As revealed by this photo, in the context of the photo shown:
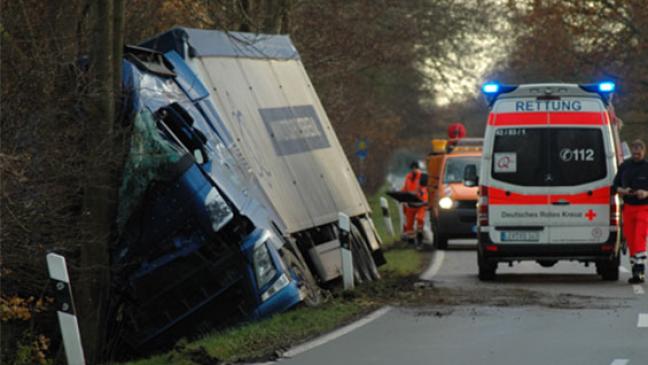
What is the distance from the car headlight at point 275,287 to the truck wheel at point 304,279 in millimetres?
288

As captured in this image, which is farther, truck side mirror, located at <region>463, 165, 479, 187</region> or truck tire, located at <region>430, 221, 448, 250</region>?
truck tire, located at <region>430, 221, 448, 250</region>

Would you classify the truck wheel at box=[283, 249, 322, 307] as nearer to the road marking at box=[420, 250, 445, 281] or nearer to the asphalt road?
the asphalt road

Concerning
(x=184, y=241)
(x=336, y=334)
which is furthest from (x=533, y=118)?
(x=336, y=334)

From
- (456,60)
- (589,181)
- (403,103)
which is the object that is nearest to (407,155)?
(403,103)

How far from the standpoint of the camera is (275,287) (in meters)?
15.5

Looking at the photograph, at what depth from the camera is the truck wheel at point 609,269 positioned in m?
20.6

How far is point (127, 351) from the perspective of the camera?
1620 cm

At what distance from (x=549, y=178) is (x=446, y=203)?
9916 millimetres

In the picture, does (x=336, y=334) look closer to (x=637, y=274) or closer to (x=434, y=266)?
(x=637, y=274)

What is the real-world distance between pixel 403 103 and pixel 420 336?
1942 inches

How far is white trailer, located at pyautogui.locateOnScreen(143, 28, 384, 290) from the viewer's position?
674 inches

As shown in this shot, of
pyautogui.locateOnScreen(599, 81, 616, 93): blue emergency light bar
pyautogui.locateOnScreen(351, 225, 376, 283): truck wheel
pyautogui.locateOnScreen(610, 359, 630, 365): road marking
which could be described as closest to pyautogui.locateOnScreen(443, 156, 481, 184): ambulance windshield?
pyautogui.locateOnScreen(599, 81, 616, 93): blue emergency light bar

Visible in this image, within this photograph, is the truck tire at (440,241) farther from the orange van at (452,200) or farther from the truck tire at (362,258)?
the truck tire at (362,258)

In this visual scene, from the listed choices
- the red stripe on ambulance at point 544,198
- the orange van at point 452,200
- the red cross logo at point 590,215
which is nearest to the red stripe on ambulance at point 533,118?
the red stripe on ambulance at point 544,198
